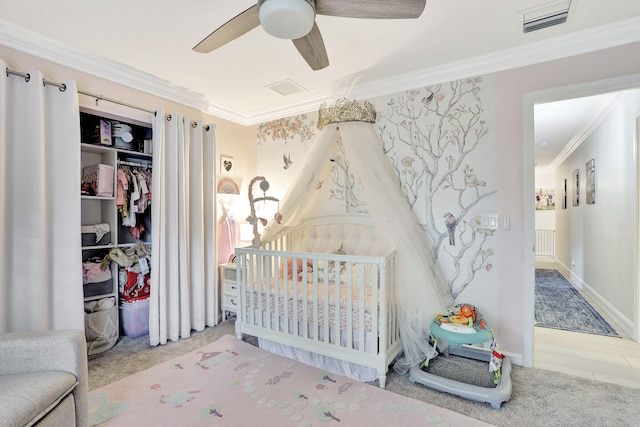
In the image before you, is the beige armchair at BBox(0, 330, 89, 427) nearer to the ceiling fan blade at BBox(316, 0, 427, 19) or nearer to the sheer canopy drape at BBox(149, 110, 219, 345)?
the sheer canopy drape at BBox(149, 110, 219, 345)

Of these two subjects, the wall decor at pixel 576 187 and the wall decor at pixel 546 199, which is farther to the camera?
the wall decor at pixel 546 199

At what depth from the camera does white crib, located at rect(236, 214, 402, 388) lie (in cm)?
209

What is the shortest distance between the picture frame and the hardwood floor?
3.46m

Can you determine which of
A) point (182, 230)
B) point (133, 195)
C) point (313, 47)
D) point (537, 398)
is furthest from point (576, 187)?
point (133, 195)

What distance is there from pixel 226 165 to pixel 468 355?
3.10 meters

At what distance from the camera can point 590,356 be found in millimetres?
2455

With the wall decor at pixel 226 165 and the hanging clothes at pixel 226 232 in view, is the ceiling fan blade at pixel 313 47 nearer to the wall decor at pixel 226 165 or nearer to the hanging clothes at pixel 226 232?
the wall decor at pixel 226 165

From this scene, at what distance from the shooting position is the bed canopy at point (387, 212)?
7.50 ft

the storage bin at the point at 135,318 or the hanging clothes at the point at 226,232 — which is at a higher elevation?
the hanging clothes at the point at 226,232

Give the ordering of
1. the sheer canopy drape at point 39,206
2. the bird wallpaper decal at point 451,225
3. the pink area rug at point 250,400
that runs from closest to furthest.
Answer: the pink area rug at point 250,400 < the sheer canopy drape at point 39,206 < the bird wallpaper decal at point 451,225

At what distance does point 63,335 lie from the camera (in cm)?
150

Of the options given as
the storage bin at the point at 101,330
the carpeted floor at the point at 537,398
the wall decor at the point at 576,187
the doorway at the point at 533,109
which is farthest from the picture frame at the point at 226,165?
the wall decor at the point at 576,187

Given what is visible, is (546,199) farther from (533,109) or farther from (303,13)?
(303,13)

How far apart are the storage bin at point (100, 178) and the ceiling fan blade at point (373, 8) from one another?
2370 millimetres
